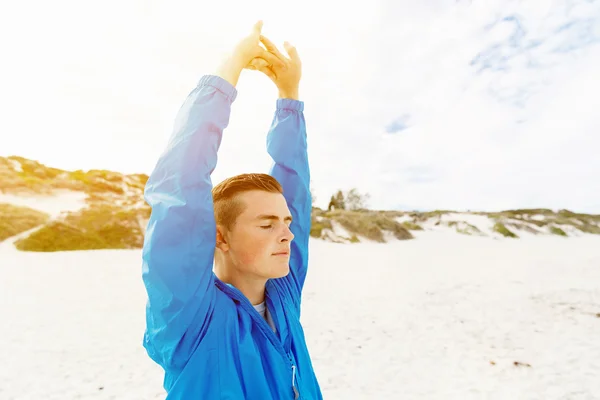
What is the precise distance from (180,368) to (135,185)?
74.6 ft

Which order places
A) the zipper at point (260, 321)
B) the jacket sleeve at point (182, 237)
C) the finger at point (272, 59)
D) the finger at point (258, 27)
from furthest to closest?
the finger at point (272, 59) < the finger at point (258, 27) < the zipper at point (260, 321) < the jacket sleeve at point (182, 237)

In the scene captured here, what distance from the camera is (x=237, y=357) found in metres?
1.15

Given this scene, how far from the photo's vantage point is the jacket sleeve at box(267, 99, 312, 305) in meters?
1.65

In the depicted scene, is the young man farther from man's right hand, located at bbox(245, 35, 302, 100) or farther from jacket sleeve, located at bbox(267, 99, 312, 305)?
jacket sleeve, located at bbox(267, 99, 312, 305)

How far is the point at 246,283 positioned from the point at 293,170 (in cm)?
57

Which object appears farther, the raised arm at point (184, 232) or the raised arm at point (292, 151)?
the raised arm at point (292, 151)

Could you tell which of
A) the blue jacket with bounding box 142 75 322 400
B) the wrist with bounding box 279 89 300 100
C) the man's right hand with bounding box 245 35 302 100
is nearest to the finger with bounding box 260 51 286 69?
the man's right hand with bounding box 245 35 302 100

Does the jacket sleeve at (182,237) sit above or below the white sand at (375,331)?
above

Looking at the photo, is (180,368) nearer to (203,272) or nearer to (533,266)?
(203,272)

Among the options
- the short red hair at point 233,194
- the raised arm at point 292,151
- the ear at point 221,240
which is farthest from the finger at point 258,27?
the ear at point 221,240

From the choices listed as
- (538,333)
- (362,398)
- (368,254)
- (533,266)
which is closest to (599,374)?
(538,333)

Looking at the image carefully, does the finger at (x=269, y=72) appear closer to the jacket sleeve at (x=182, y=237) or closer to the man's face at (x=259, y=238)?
the jacket sleeve at (x=182, y=237)

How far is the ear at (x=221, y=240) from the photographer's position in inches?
51.8

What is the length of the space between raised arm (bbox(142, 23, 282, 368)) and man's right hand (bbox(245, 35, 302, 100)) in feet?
1.41
